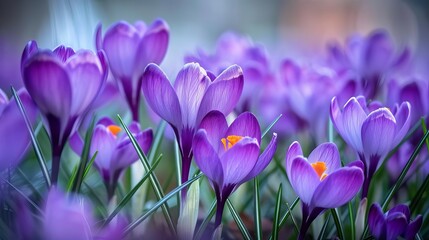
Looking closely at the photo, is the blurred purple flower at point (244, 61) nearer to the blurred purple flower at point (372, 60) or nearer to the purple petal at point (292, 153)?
the blurred purple flower at point (372, 60)

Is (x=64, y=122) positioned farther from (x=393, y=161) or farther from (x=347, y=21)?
(x=347, y=21)

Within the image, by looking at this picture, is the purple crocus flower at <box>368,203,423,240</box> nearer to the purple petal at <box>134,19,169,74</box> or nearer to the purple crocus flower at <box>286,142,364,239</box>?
the purple crocus flower at <box>286,142,364,239</box>

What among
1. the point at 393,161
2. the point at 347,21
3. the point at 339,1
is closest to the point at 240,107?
the point at 393,161

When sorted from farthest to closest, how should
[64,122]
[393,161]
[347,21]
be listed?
[347,21] → [393,161] → [64,122]

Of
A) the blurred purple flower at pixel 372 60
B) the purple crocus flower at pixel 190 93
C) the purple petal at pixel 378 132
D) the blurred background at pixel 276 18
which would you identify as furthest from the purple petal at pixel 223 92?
the blurred background at pixel 276 18

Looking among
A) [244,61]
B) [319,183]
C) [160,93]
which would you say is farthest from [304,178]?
[244,61]

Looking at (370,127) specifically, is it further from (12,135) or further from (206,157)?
(12,135)
